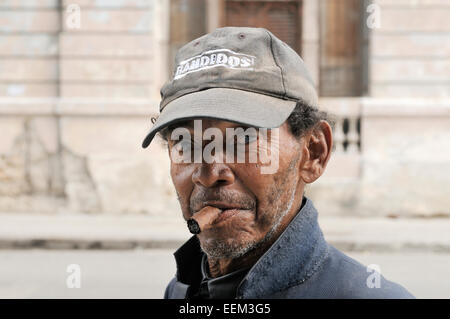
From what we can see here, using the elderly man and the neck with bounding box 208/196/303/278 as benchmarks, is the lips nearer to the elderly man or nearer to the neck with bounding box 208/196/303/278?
the elderly man

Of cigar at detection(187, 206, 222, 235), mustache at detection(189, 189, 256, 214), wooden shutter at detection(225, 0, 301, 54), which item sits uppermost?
wooden shutter at detection(225, 0, 301, 54)

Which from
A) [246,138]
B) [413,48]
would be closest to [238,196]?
[246,138]

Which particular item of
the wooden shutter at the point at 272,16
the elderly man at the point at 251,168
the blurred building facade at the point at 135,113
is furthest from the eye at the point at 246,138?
the wooden shutter at the point at 272,16

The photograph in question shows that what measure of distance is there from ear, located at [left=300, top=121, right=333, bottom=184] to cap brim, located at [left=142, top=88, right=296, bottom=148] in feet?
0.50

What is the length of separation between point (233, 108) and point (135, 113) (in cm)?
822

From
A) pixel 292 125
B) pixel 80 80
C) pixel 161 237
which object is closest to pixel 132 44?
pixel 80 80

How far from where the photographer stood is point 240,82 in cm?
128

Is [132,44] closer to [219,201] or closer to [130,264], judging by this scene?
[130,264]

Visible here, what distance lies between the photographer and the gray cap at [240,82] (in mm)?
1246

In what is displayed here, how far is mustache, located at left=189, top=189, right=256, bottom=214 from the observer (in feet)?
4.05

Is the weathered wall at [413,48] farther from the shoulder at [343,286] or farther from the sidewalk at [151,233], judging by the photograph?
the shoulder at [343,286]

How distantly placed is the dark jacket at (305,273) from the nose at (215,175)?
178 mm

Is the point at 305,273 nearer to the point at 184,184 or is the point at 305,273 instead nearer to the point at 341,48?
the point at 184,184

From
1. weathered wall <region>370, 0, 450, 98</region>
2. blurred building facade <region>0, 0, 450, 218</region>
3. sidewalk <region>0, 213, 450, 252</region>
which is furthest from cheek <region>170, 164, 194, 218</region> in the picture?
weathered wall <region>370, 0, 450, 98</region>
